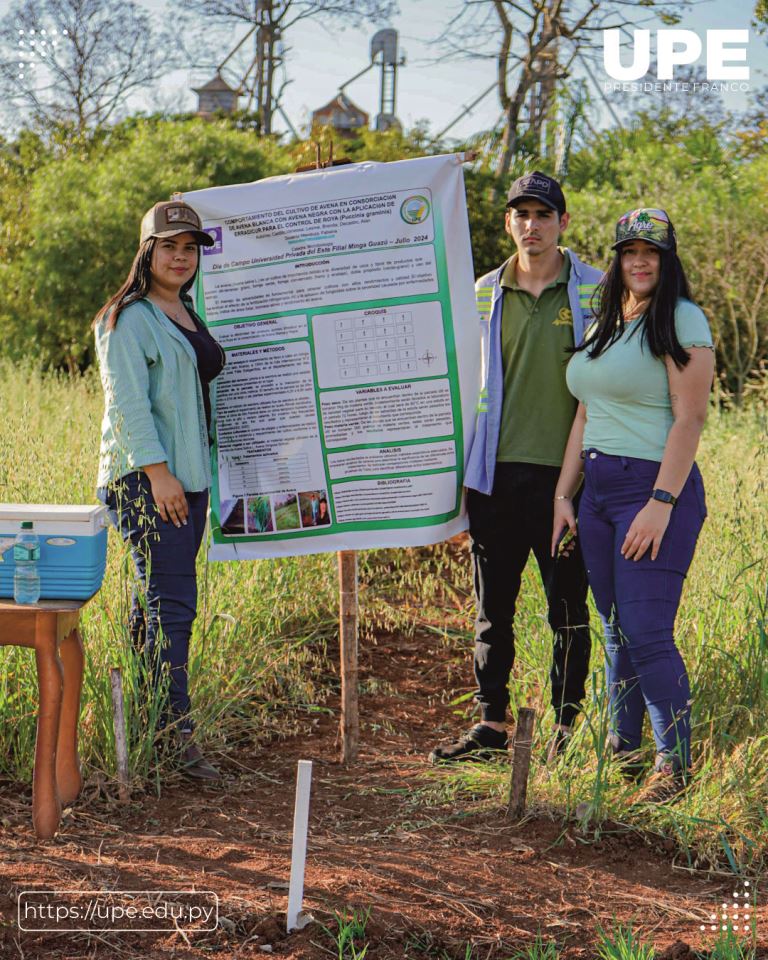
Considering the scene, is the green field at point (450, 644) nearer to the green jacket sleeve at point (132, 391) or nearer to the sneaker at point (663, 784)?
the sneaker at point (663, 784)

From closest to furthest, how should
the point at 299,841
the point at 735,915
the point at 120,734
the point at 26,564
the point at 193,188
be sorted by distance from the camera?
the point at 299,841, the point at 735,915, the point at 26,564, the point at 120,734, the point at 193,188

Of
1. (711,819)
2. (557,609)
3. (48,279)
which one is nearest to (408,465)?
(557,609)

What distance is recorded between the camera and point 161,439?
389 cm

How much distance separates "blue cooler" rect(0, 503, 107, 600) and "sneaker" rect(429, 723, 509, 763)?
1454 mm

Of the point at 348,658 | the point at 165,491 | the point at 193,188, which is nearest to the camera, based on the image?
the point at 165,491

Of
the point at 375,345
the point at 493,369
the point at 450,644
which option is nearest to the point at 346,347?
the point at 375,345

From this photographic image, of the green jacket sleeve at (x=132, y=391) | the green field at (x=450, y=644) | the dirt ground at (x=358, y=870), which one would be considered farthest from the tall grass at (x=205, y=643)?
the green jacket sleeve at (x=132, y=391)

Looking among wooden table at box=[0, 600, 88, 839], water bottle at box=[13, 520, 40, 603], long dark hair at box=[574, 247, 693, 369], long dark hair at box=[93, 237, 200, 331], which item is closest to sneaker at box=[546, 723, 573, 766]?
long dark hair at box=[574, 247, 693, 369]

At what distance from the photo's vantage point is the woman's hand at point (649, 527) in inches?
138

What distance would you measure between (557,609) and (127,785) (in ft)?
5.24

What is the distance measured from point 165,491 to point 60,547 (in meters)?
0.47

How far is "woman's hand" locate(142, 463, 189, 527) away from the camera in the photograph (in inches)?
151

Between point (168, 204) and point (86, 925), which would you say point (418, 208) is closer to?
point (168, 204)

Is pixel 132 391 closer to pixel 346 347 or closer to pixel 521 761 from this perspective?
pixel 346 347
